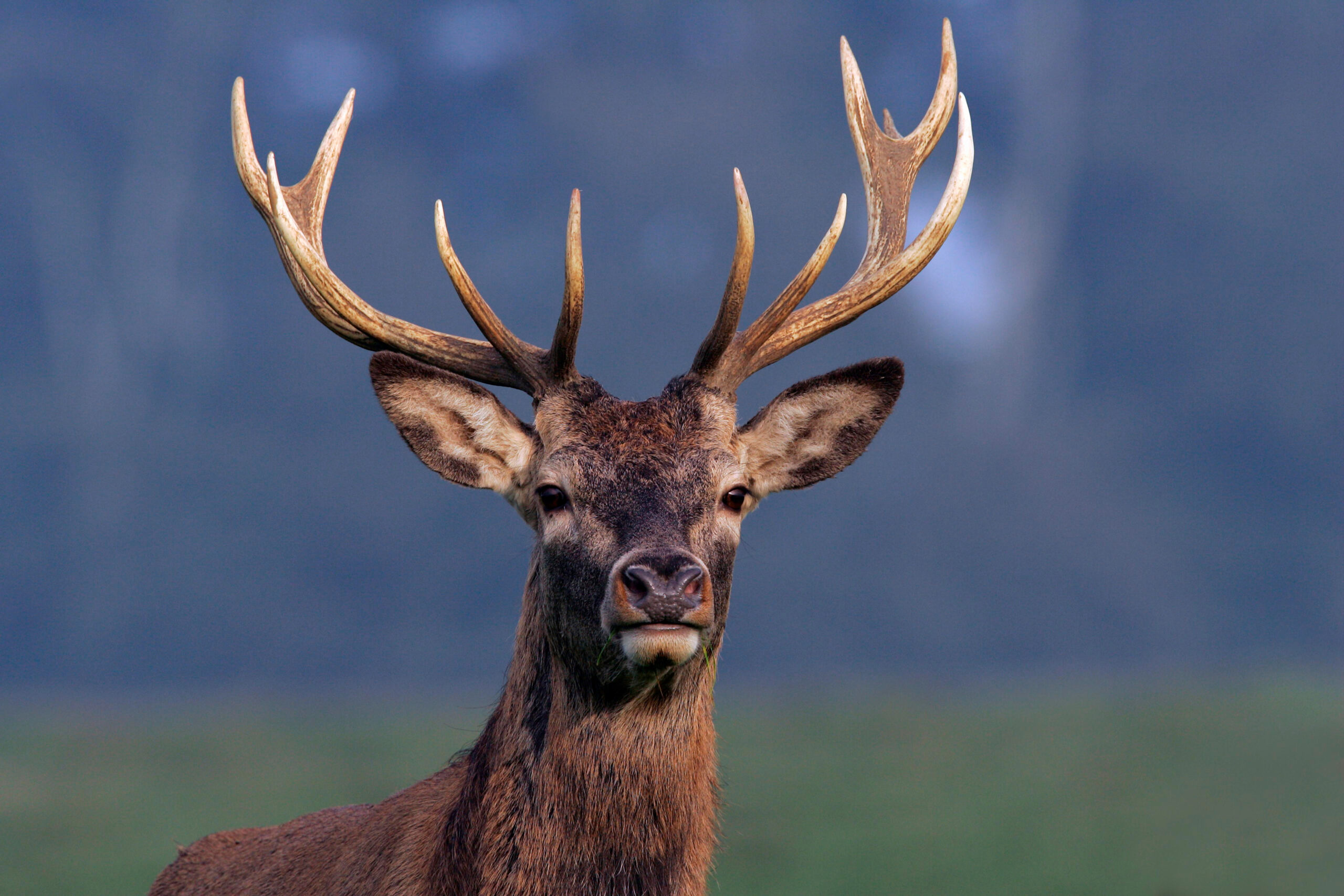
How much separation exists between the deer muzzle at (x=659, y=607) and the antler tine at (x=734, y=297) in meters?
1.47

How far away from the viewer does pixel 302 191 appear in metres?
7.18

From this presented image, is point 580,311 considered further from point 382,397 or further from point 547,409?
point 382,397

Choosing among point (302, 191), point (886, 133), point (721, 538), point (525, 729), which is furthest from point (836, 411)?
point (302, 191)

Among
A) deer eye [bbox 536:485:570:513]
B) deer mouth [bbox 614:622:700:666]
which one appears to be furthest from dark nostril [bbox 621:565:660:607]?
deer eye [bbox 536:485:570:513]

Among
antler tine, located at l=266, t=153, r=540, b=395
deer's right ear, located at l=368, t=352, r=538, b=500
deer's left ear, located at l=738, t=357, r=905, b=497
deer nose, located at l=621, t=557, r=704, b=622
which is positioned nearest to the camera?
deer nose, located at l=621, t=557, r=704, b=622

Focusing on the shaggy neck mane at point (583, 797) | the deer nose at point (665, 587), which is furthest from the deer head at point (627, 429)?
the shaggy neck mane at point (583, 797)

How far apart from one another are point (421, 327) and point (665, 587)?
2.55 m

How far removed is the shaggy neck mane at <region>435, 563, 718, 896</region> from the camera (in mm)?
4617

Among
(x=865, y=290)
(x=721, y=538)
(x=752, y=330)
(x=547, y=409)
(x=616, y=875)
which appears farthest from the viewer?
(x=865, y=290)

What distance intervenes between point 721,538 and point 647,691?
767mm

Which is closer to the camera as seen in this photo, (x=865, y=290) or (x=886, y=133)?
(x=865, y=290)

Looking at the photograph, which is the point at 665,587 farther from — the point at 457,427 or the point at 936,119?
the point at 936,119

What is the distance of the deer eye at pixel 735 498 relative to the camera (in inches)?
205

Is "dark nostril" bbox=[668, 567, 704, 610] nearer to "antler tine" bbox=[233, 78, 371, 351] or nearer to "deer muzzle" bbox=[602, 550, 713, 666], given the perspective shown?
"deer muzzle" bbox=[602, 550, 713, 666]
